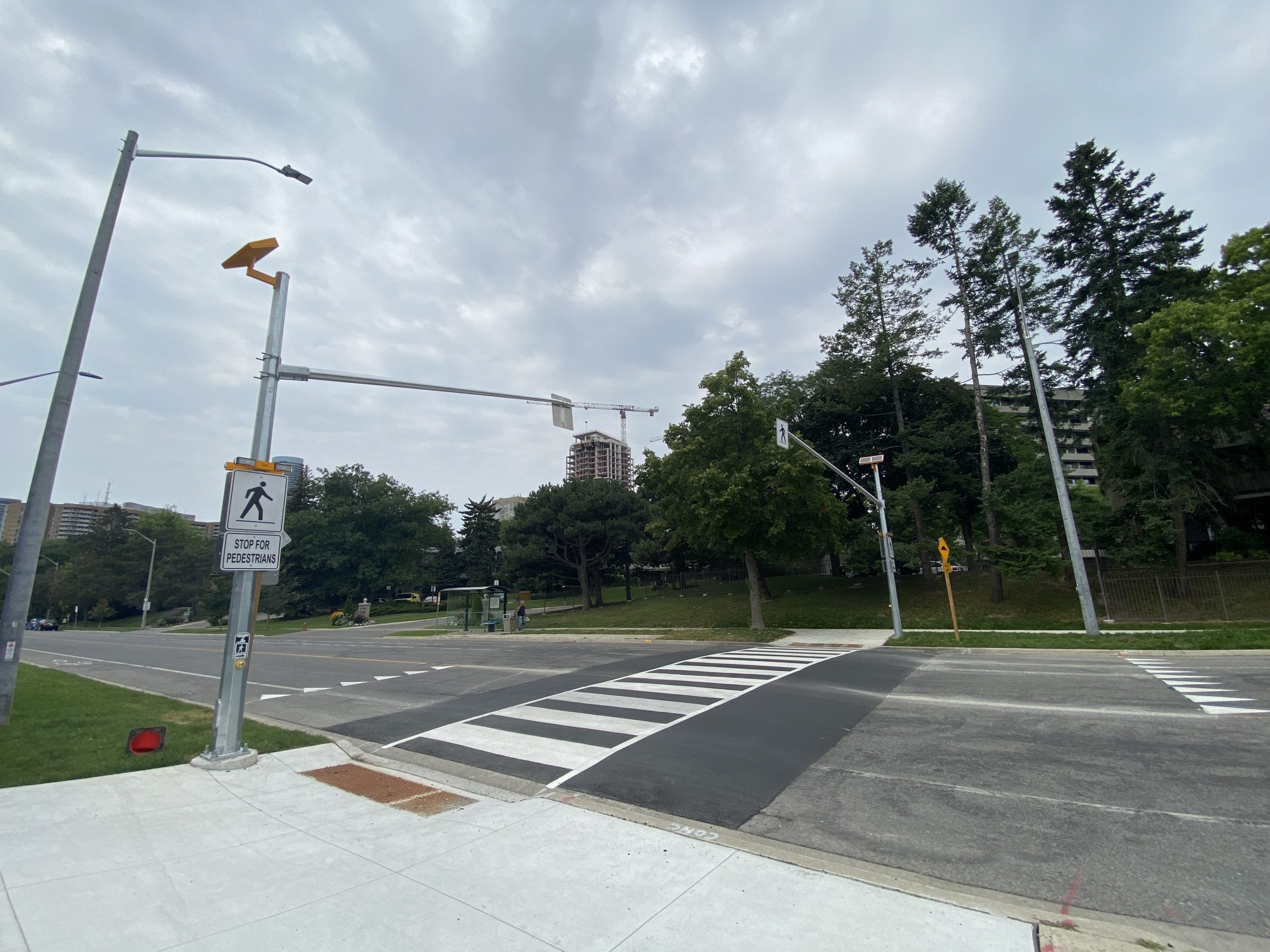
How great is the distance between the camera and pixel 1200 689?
992cm

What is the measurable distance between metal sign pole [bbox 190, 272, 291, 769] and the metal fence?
27.3 meters

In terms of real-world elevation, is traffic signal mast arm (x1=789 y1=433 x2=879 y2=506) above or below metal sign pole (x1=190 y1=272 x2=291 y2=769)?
above

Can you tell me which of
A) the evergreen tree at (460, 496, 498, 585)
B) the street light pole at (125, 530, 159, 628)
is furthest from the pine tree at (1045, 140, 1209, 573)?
the street light pole at (125, 530, 159, 628)

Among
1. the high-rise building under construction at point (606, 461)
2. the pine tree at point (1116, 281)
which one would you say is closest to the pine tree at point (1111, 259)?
the pine tree at point (1116, 281)

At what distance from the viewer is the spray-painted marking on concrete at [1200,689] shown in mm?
8414

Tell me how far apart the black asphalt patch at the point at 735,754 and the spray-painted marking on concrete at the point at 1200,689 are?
453 centimetres

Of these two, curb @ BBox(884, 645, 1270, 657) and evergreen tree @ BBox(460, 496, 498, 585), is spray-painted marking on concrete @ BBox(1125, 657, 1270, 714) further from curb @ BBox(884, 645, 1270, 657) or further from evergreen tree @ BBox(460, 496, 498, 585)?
evergreen tree @ BBox(460, 496, 498, 585)

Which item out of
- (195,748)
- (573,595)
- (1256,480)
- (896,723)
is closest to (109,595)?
(573,595)

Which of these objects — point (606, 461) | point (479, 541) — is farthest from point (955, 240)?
point (606, 461)

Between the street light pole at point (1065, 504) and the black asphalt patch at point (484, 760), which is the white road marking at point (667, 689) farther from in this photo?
the street light pole at point (1065, 504)

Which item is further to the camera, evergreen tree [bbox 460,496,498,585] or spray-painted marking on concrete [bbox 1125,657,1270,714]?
evergreen tree [bbox 460,496,498,585]

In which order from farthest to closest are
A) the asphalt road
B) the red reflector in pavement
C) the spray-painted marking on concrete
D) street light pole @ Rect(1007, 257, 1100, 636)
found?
street light pole @ Rect(1007, 257, 1100, 636) → the spray-painted marking on concrete → the red reflector in pavement → the asphalt road

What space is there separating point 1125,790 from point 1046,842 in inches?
67.1

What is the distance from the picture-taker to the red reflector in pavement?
23.7 feet
